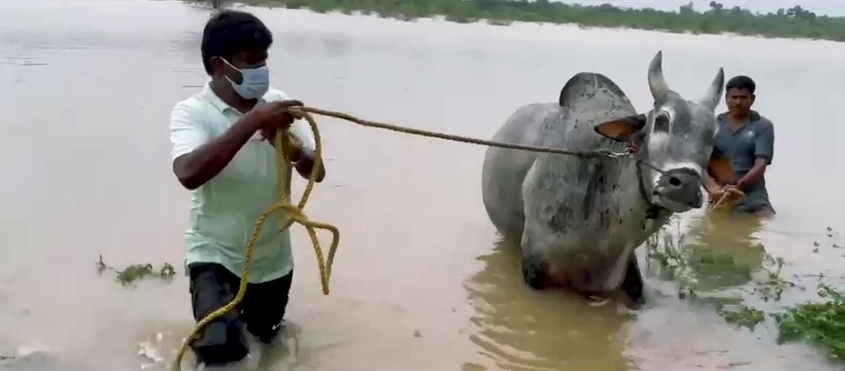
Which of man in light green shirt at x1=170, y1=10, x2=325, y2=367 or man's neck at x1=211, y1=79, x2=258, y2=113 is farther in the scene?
man's neck at x1=211, y1=79, x2=258, y2=113

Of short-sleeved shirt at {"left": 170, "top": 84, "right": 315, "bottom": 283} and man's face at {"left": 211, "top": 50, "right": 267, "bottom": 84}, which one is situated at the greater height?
man's face at {"left": 211, "top": 50, "right": 267, "bottom": 84}

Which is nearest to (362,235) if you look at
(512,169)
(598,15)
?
(512,169)

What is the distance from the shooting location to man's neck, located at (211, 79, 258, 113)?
13.2ft

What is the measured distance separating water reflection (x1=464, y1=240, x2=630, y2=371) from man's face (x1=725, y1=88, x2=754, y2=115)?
2.80 m

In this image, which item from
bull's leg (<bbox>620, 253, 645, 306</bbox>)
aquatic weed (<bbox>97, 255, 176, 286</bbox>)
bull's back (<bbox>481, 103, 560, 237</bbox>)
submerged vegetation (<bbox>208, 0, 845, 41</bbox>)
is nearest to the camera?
aquatic weed (<bbox>97, 255, 176, 286</bbox>)

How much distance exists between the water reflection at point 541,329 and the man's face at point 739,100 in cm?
280

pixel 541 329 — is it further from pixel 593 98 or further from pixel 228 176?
pixel 228 176

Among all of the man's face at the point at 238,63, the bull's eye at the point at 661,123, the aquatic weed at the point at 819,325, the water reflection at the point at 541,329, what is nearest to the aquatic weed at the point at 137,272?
the water reflection at the point at 541,329

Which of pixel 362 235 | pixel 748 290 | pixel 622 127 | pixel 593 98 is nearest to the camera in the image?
pixel 622 127

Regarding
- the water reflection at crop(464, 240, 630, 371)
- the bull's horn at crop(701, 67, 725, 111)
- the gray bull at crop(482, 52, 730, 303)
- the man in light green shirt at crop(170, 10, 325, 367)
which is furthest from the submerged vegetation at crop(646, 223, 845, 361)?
the man in light green shirt at crop(170, 10, 325, 367)

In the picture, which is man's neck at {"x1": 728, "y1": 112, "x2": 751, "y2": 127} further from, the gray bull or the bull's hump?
the bull's hump

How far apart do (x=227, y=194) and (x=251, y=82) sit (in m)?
0.48

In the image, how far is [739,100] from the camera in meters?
7.95

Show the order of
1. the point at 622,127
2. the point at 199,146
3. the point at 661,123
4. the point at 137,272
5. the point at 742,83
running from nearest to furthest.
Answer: the point at 199,146 < the point at 661,123 < the point at 622,127 < the point at 137,272 < the point at 742,83
